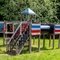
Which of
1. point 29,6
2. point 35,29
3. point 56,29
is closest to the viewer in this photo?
point 35,29

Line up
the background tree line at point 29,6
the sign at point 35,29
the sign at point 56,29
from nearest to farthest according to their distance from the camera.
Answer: the sign at point 35,29 → the sign at point 56,29 → the background tree line at point 29,6

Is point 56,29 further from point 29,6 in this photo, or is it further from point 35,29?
point 29,6

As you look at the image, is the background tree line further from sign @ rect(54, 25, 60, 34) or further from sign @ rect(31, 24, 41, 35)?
sign @ rect(31, 24, 41, 35)

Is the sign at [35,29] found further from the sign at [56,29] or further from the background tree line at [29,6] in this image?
the background tree line at [29,6]

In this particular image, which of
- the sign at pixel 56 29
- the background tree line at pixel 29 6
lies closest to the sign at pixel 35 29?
the sign at pixel 56 29

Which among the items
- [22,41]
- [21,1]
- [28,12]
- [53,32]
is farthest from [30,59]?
[21,1]

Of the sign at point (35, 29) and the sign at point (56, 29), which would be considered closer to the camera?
the sign at point (35, 29)

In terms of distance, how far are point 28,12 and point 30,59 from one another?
6.10 m

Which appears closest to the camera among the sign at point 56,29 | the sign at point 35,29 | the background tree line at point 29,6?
the sign at point 35,29

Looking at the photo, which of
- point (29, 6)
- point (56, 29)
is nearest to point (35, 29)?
point (56, 29)

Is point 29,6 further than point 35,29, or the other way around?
Answer: point 29,6

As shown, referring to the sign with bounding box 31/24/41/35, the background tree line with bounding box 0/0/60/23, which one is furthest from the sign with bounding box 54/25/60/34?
the background tree line with bounding box 0/0/60/23

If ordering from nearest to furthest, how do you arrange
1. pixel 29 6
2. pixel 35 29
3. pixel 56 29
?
pixel 35 29 → pixel 56 29 → pixel 29 6

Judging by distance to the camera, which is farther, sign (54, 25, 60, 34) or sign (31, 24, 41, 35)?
sign (54, 25, 60, 34)
